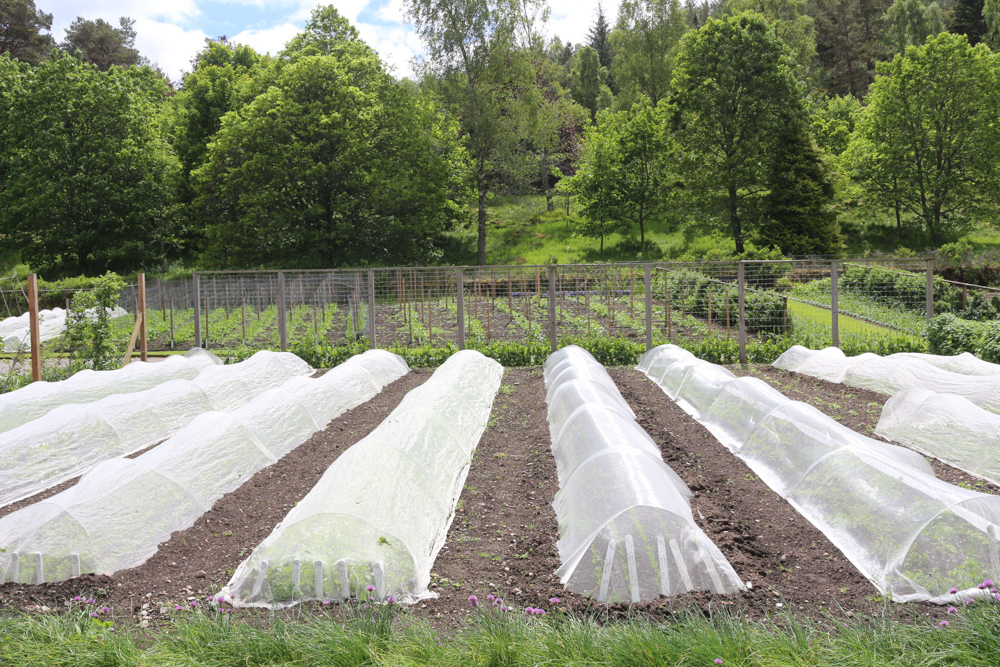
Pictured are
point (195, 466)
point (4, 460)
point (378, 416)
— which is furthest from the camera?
point (378, 416)

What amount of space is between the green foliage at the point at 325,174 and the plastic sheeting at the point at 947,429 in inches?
955

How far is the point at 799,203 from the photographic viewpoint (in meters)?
28.0

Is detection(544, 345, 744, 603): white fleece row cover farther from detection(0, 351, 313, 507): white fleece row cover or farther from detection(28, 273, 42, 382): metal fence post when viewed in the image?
detection(28, 273, 42, 382): metal fence post

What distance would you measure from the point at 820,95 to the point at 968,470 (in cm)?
4426

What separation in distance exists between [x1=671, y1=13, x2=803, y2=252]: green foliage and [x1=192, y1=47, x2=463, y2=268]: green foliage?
11426 mm

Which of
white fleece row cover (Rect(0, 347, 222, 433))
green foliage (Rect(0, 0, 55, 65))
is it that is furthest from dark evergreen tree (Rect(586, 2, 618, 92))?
white fleece row cover (Rect(0, 347, 222, 433))

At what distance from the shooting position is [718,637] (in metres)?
3.29

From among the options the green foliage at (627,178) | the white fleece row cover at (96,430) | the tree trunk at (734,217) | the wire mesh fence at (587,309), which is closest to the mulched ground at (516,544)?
the white fleece row cover at (96,430)

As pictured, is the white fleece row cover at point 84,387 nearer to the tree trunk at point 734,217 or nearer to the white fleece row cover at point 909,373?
the white fleece row cover at point 909,373

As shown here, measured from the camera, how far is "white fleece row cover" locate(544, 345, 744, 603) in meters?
3.99

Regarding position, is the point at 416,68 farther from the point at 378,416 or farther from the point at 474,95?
the point at 378,416

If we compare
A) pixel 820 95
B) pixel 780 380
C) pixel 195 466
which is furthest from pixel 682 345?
pixel 820 95

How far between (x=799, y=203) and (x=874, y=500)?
26.1 meters

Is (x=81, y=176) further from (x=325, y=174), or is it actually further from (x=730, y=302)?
(x=730, y=302)
